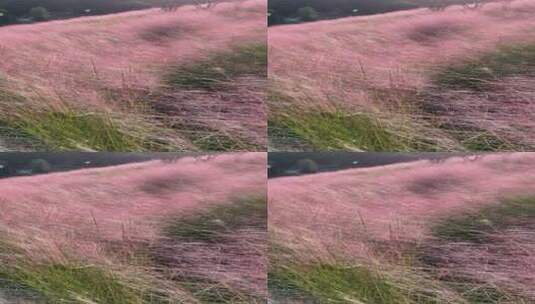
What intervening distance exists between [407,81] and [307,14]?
1.81ft

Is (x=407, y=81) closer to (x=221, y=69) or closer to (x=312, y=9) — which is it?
(x=312, y=9)

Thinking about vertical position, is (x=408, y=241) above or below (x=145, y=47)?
below

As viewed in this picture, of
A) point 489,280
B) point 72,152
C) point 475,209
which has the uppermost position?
point 72,152

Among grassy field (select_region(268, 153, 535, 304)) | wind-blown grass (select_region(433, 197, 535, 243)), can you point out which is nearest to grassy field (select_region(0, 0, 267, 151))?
grassy field (select_region(268, 153, 535, 304))

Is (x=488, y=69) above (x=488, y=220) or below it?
above

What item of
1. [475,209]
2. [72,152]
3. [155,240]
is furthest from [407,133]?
[72,152]

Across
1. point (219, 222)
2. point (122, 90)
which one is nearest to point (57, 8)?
point (122, 90)

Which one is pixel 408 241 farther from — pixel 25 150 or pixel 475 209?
pixel 25 150

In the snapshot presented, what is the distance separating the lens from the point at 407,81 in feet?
12.0

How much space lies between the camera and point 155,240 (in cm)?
366

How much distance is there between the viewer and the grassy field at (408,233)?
3594mm

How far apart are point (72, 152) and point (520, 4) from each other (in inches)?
84.0

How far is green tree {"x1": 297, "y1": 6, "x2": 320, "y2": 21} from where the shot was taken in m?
3.70

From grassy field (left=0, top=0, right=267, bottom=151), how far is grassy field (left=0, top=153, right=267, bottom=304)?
0.45 ft
